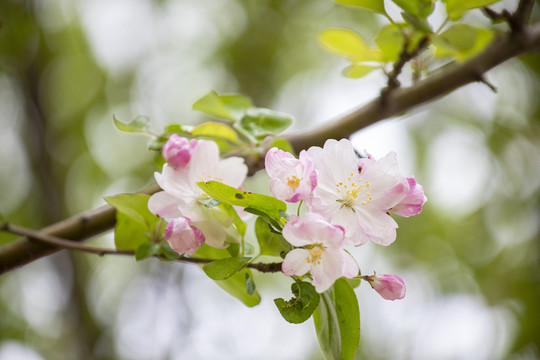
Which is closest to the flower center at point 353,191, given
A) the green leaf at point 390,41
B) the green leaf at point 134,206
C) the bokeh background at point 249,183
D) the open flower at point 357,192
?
the open flower at point 357,192

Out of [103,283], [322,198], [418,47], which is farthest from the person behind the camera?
[103,283]

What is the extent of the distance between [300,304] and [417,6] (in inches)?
15.4

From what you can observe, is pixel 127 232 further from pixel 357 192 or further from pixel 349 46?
pixel 349 46

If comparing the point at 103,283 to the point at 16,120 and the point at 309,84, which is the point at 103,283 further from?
the point at 309,84

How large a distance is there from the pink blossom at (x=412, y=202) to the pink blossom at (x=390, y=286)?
0.06m

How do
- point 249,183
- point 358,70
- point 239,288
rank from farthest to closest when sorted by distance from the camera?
point 249,183 < point 358,70 < point 239,288

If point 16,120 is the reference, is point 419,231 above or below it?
below

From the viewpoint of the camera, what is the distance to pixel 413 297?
224 centimetres

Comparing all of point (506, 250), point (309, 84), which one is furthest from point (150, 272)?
point (506, 250)

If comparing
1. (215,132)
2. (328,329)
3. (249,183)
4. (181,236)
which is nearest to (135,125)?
(215,132)

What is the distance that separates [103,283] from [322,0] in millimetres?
1541

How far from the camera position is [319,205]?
0.42m

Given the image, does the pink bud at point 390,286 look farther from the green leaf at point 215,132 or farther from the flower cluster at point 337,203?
the green leaf at point 215,132

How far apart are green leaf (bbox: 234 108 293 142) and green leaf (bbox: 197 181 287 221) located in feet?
0.65
